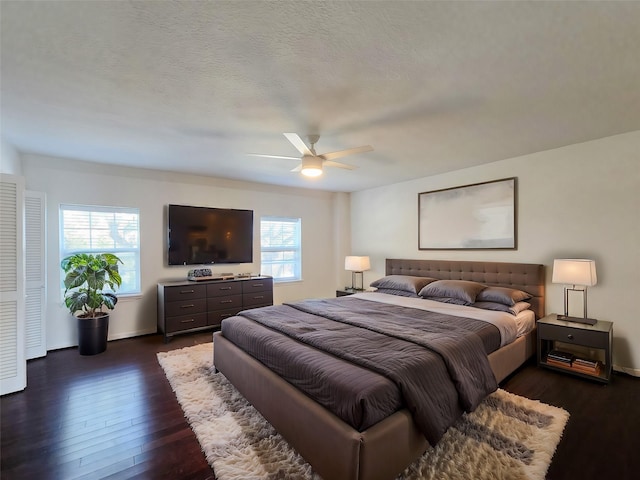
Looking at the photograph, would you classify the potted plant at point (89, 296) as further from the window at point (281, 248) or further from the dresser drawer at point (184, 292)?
the window at point (281, 248)

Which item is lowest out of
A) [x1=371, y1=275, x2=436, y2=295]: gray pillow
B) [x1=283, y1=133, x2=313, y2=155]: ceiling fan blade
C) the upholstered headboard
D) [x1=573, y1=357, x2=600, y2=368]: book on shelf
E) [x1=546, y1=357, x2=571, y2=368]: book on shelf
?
[x1=546, y1=357, x2=571, y2=368]: book on shelf

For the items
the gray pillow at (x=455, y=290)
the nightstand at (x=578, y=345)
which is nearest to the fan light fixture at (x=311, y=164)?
the gray pillow at (x=455, y=290)

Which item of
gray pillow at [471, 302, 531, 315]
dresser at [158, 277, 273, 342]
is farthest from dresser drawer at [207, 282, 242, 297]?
gray pillow at [471, 302, 531, 315]

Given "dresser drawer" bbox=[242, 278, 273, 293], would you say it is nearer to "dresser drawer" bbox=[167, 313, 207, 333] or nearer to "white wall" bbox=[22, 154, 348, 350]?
"white wall" bbox=[22, 154, 348, 350]

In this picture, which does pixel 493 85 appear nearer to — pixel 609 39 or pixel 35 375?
pixel 609 39

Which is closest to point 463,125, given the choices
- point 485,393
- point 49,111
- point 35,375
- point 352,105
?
point 352,105

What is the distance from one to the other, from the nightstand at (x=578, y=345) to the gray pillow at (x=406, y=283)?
1.51 meters

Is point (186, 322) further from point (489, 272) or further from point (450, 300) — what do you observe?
point (489, 272)

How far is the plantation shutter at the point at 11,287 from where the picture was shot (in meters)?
2.69

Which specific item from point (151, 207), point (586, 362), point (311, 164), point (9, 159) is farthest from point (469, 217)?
point (9, 159)

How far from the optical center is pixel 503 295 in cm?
357

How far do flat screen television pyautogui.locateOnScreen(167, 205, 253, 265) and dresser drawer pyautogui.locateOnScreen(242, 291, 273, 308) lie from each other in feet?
2.28

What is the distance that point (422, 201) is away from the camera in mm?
5059

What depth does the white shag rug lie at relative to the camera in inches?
70.5
